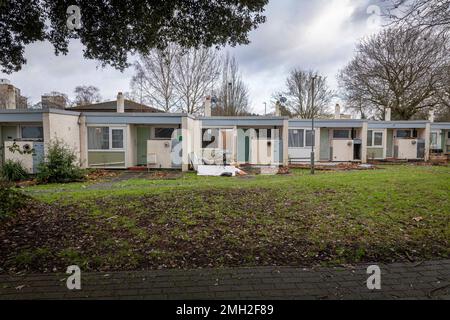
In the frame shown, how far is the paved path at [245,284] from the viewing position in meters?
2.94

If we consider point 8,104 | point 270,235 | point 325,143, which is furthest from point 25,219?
point 325,143

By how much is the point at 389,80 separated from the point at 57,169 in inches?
1098

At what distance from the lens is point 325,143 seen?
21938mm

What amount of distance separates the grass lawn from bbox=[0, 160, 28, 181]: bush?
7811 mm

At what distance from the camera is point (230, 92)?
27.9 metres

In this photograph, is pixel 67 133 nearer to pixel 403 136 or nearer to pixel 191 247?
pixel 191 247

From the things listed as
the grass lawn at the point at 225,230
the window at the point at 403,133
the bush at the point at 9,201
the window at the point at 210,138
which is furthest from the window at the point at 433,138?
the bush at the point at 9,201

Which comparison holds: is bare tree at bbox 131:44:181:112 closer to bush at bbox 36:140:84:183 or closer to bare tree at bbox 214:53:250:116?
bare tree at bbox 214:53:250:116

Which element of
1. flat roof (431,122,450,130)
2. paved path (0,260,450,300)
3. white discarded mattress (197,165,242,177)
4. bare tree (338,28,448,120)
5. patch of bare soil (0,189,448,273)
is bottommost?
paved path (0,260,450,300)

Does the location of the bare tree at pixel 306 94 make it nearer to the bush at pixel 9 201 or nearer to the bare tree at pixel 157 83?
the bare tree at pixel 157 83

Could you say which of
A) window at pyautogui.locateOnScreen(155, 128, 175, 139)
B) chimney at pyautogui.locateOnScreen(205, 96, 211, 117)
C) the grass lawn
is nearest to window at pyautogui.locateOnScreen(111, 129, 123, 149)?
window at pyautogui.locateOnScreen(155, 128, 175, 139)

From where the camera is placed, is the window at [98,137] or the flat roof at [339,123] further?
the flat roof at [339,123]

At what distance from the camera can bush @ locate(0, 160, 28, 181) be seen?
13.0 m

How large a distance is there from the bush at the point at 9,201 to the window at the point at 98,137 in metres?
10.7
